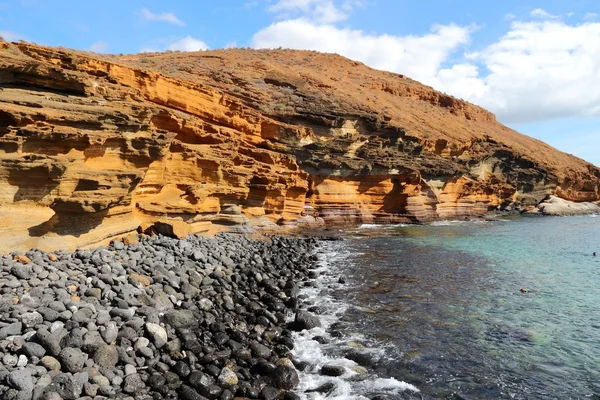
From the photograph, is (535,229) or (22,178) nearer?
(22,178)

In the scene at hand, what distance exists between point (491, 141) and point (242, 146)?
38.1 m

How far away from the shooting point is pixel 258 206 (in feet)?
86.5

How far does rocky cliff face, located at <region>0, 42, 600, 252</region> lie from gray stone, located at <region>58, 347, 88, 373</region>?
5424 millimetres

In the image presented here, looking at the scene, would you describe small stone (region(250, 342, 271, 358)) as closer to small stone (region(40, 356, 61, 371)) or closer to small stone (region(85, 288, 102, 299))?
small stone (region(40, 356, 61, 371))

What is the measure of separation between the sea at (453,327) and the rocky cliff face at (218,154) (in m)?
7.69

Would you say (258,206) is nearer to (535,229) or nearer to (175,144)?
(175,144)

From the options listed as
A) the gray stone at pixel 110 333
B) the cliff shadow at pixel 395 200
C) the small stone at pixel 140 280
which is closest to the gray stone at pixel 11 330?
the gray stone at pixel 110 333

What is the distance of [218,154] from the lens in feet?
73.5

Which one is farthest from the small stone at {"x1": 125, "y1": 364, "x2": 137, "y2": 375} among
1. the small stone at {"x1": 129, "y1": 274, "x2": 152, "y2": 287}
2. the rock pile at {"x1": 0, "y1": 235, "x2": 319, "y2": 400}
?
the small stone at {"x1": 129, "y1": 274, "x2": 152, "y2": 287}

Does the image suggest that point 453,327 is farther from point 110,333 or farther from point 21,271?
point 21,271

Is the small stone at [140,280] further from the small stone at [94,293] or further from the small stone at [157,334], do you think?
the small stone at [157,334]

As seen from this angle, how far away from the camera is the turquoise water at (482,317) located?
27.2 feet

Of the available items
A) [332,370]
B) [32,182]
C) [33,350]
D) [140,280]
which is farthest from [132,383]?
[32,182]

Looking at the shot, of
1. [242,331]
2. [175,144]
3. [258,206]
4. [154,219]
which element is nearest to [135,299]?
[242,331]
